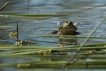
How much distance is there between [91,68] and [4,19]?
2.89 meters

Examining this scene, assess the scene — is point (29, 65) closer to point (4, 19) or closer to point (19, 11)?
point (4, 19)

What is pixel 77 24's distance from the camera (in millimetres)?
5328

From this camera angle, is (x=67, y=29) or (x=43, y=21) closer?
(x=67, y=29)

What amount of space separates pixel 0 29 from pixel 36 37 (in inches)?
33.5

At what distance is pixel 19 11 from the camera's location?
22.6 feet

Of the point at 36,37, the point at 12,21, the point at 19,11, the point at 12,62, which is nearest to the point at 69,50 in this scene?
the point at 12,62

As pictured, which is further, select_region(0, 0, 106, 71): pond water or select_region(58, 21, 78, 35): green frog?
select_region(58, 21, 78, 35): green frog

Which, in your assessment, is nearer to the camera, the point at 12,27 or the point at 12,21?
the point at 12,27

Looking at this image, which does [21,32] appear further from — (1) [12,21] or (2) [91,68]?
(2) [91,68]

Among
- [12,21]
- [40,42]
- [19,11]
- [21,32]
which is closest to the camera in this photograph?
[40,42]

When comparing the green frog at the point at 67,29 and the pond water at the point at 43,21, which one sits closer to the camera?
the pond water at the point at 43,21

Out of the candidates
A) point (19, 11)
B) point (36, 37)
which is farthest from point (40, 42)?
point (19, 11)

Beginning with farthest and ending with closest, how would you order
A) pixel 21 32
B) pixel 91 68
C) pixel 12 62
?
pixel 21 32 < pixel 12 62 < pixel 91 68

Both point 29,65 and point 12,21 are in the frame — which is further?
point 12,21
